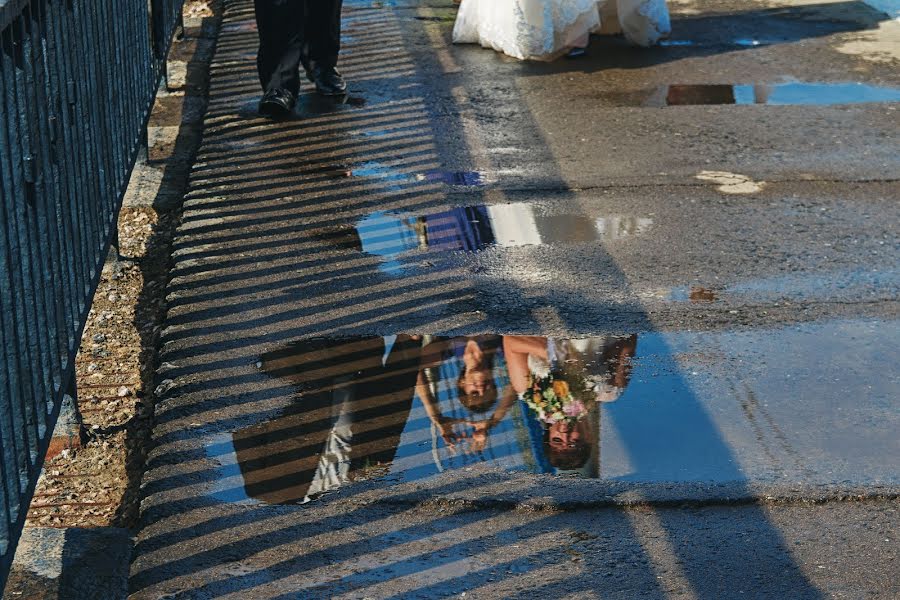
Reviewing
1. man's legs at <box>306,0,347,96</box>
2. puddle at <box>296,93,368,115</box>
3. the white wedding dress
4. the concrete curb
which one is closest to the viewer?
the concrete curb

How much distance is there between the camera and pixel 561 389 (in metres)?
4.66

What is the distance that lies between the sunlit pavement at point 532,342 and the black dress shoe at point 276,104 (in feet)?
0.52

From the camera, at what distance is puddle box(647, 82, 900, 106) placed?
8.39 meters

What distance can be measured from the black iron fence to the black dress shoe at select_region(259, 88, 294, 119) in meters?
2.25

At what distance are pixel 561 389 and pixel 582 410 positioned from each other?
17 centimetres

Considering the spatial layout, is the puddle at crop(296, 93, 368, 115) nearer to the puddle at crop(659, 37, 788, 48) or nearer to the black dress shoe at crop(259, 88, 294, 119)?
the black dress shoe at crop(259, 88, 294, 119)

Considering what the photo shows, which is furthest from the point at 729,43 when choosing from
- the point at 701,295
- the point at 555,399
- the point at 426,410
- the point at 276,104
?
the point at 426,410

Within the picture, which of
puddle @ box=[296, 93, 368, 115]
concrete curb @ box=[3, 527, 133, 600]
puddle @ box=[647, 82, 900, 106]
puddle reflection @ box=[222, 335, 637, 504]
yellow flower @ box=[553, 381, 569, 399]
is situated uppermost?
puddle @ box=[296, 93, 368, 115]

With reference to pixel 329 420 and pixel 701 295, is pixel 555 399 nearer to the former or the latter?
pixel 329 420

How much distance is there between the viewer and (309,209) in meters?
6.46

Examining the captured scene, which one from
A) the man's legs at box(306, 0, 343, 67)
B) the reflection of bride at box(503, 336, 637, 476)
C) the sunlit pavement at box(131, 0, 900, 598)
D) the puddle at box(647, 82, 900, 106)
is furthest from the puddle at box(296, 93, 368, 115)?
the reflection of bride at box(503, 336, 637, 476)

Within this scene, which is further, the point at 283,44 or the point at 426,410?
the point at 283,44

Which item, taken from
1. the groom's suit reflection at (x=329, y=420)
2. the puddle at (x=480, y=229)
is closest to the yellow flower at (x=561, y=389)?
the groom's suit reflection at (x=329, y=420)

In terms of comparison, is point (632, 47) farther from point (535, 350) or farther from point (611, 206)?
point (535, 350)
